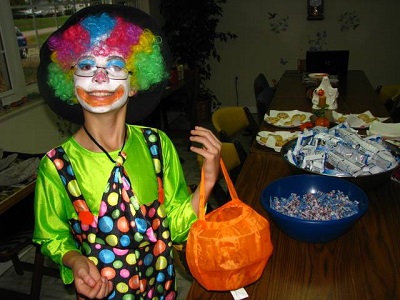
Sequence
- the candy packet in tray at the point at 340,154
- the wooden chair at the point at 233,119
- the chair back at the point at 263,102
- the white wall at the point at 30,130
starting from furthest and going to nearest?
the chair back at the point at 263,102, the wooden chair at the point at 233,119, the white wall at the point at 30,130, the candy packet in tray at the point at 340,154

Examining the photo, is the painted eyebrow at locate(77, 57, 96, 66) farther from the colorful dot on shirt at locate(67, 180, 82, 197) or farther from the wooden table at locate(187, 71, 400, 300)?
A: the wooden table at locate(187, 71, 400, 300)

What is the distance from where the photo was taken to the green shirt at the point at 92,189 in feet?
3.26

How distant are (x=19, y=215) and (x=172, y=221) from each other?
129 cm

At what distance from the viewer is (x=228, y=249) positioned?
89cm

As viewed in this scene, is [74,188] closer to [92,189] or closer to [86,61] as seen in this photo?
[92,189]

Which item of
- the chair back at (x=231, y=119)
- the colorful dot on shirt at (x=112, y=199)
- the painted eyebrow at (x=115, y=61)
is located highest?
the painted eyebrow at (x=115, y=61)

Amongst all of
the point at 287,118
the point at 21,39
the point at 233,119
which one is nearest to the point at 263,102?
the point at 233,119

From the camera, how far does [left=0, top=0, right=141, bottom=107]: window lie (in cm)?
253

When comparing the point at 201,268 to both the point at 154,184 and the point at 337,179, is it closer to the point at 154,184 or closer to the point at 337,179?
the point at 154,184

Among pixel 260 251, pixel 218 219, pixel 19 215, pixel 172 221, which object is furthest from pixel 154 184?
pixel 19 215

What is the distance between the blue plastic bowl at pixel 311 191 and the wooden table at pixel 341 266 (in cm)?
5

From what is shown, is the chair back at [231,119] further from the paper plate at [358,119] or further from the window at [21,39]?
the window at [21,39]

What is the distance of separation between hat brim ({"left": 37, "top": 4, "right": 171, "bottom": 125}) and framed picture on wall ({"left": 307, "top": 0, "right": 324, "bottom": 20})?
4.10 meters

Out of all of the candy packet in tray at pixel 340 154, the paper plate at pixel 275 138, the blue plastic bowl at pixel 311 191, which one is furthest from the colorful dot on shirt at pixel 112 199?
the paper plate at pixel 275 138
